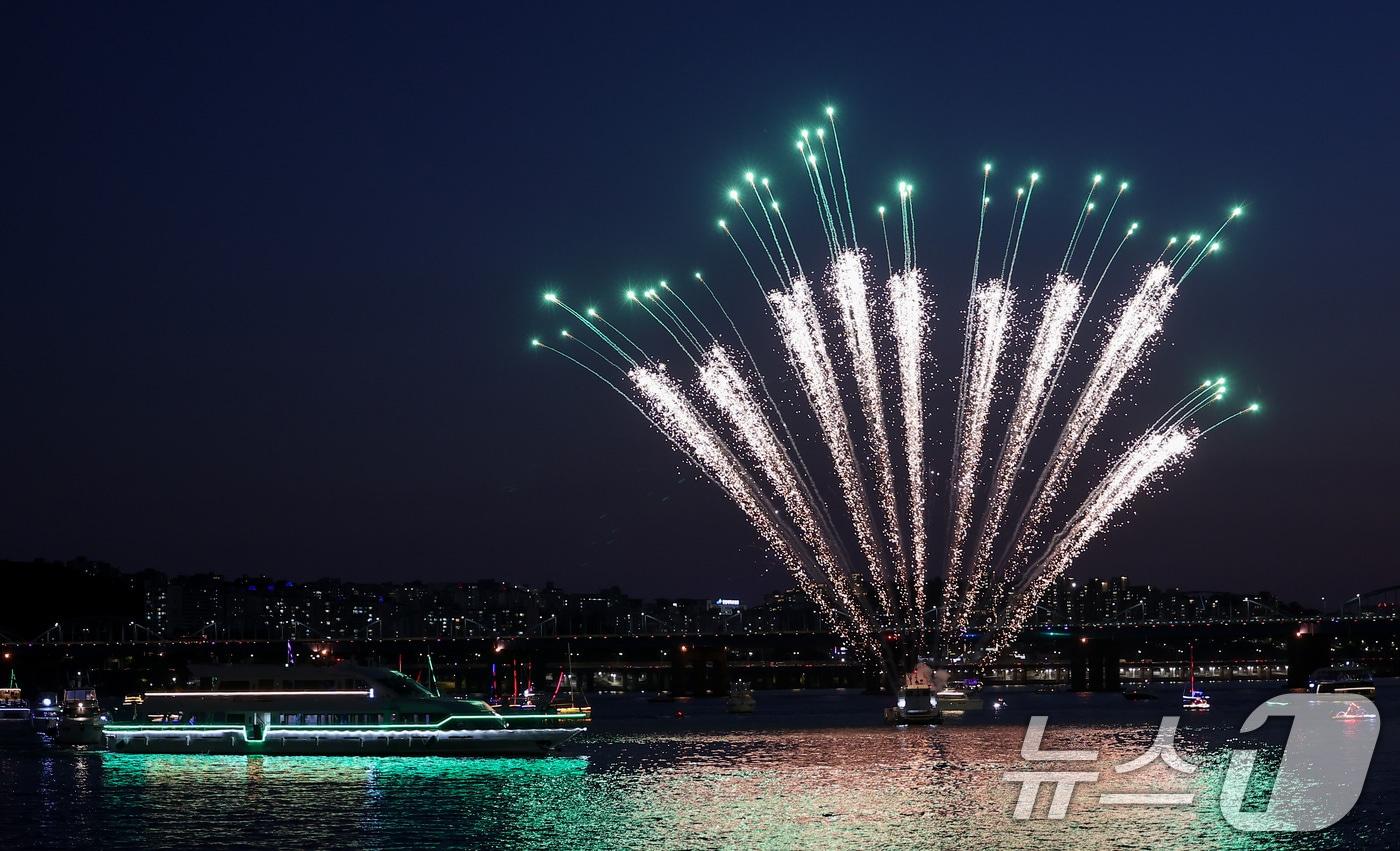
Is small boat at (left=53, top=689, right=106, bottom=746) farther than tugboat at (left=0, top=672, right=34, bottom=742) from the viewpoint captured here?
No

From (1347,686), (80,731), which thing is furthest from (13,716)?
(1347,686)

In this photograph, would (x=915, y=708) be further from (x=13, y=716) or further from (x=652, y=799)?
(x=13, y=716)

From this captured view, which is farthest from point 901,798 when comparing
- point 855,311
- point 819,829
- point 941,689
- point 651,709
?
point 651,709

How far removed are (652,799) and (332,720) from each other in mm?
26607

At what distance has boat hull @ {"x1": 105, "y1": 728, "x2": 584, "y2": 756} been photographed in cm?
9006

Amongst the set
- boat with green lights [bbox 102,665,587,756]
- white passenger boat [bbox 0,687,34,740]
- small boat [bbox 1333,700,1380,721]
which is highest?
white passenger boat [bbox 0,687,34,740]

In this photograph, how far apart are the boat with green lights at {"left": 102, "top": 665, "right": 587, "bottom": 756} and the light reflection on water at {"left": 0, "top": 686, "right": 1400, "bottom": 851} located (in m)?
1.35

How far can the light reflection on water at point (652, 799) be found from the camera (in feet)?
193

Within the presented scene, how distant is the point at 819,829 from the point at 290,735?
4183cm

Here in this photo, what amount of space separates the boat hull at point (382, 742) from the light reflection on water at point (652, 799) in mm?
1017

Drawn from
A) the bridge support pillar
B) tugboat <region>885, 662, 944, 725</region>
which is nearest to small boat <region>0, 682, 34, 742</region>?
tugboat <region>885, 662, 944, 725</region>

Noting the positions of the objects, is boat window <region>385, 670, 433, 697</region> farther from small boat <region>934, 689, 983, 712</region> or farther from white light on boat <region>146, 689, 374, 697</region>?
small boat <region>934, 689, 983, 712</region>

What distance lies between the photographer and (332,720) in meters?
91.8

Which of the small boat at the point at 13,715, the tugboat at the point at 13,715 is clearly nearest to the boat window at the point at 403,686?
the tugboat at the point at 13,715
